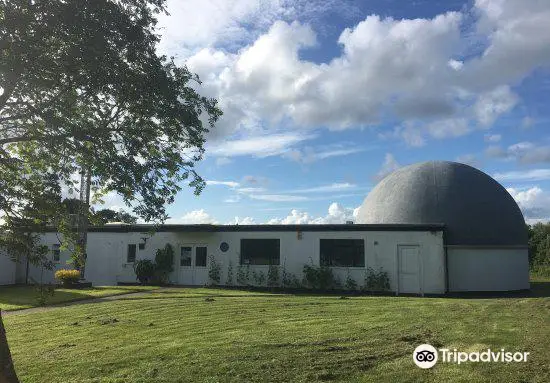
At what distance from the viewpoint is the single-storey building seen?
72.7ft

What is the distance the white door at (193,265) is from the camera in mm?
25219

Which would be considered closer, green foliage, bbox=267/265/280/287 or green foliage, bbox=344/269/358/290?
green foliage, bbox=344/269/358/290

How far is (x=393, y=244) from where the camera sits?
2230 cm

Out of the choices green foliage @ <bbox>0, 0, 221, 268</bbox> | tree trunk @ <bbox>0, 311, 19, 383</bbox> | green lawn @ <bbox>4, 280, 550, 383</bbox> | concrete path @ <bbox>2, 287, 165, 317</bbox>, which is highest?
green foliage @ <bbox>0, 0, 221, 268</bbox>

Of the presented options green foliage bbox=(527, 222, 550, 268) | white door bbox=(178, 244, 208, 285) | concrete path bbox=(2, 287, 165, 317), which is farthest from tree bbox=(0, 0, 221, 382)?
green foliage bbox=(527, 222, 550, 268)

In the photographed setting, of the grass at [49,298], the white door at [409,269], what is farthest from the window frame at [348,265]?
the grass at [49,298]

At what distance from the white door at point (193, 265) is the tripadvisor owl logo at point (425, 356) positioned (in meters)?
18.2

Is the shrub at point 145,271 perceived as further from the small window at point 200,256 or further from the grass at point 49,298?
the small window at point 200,256

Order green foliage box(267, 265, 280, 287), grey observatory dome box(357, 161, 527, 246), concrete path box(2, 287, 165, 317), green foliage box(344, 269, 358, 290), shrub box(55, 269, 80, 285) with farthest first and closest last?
1. grey observatory dome box(357, 161, 527, 246)
2. shrub box(55, 269, 80, 285)
3. green foliage box(267, 265, 280, 287)
4. green foliage box(344, 269, 358, 290)
5. concrete path box(2, 287, 165, 317)

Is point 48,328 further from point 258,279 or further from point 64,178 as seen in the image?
point 258,279

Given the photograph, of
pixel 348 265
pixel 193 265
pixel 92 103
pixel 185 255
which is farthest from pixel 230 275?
pixel 92 103

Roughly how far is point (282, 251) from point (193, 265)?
5051mm

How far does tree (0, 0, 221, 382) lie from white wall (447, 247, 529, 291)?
17.8m

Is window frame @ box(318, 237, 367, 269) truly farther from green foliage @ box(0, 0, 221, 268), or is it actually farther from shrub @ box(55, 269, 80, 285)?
green foliage @ box(0, 0, 221, 268)
